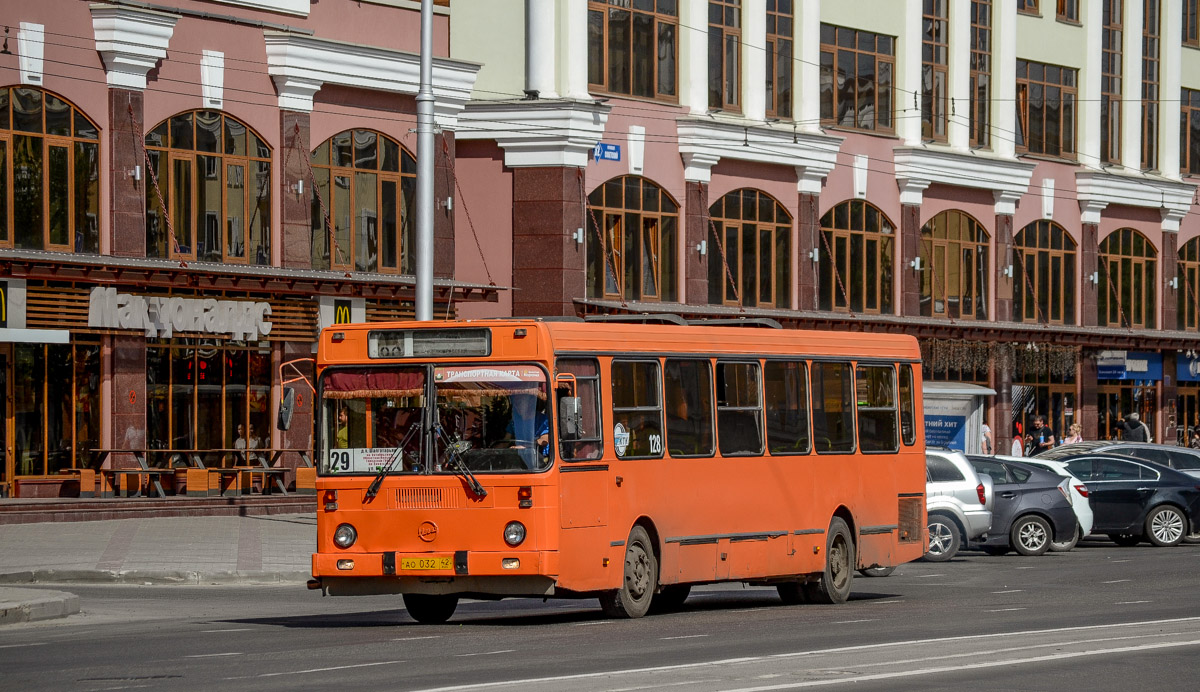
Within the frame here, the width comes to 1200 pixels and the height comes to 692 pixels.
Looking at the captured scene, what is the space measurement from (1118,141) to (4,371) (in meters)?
33.9

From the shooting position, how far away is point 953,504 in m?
26.6

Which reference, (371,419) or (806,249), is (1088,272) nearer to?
(806,249)

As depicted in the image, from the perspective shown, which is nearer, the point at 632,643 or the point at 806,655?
the point at 806,655

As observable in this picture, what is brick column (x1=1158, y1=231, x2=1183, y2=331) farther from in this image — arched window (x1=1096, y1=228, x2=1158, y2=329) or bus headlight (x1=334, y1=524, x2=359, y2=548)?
bus headlight (x1=334, y1=524, x2=359, y2=548)

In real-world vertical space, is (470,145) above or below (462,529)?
above

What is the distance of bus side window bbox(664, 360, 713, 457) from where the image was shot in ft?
57.2

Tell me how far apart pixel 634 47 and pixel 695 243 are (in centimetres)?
452

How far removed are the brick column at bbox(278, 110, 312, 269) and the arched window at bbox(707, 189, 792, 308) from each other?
1097 centimetres

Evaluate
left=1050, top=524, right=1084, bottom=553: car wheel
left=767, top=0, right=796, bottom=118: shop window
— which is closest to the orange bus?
left=1050, top=524, right=1084, bottom=553: car wheel

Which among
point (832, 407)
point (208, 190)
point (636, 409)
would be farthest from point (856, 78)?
point (636, 409)

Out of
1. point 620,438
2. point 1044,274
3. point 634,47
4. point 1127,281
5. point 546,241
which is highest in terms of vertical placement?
point 634,47

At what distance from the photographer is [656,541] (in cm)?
1728

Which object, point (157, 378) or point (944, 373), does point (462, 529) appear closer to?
point (157, 378)

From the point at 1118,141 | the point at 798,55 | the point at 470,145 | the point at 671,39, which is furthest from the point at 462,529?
the point at 1118,141
